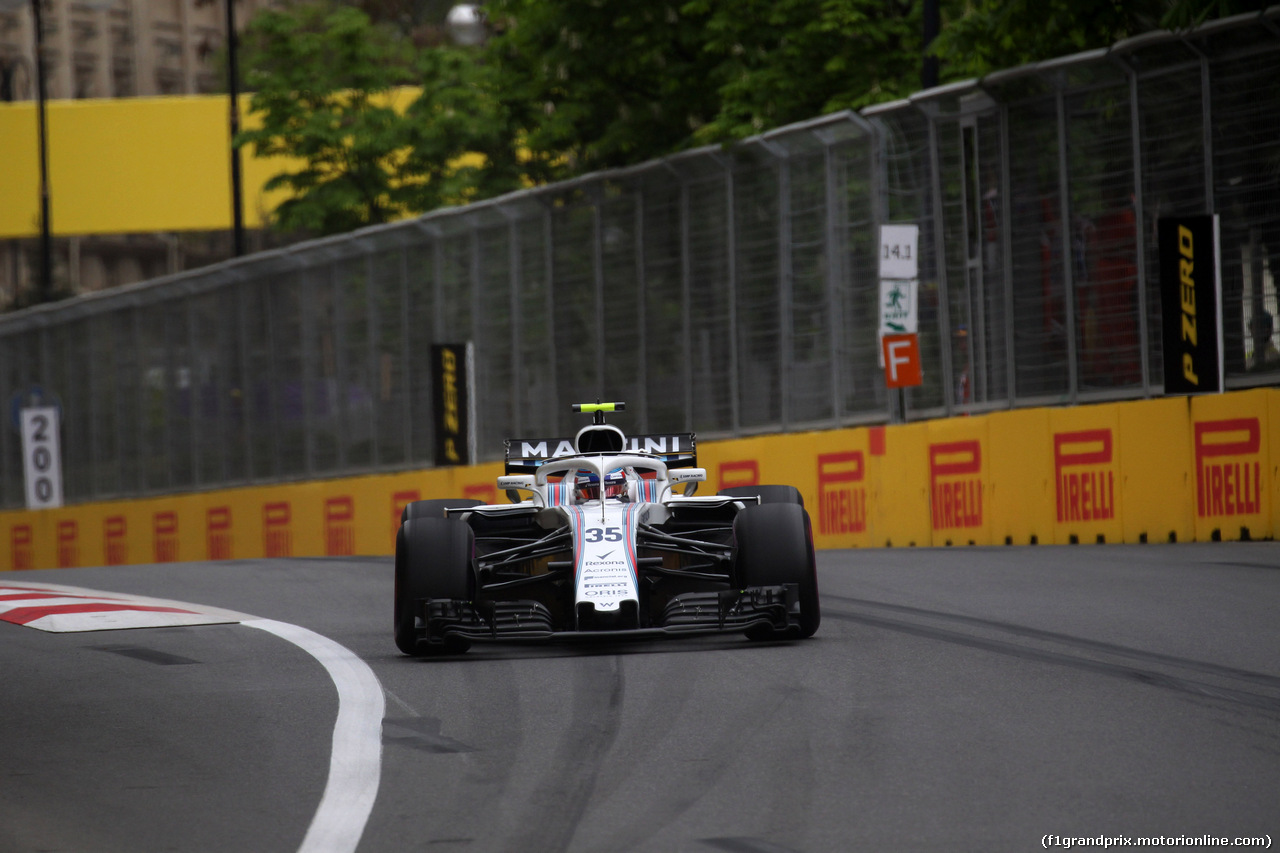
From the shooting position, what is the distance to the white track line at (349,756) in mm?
5574

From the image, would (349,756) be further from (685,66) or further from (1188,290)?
(685,66)

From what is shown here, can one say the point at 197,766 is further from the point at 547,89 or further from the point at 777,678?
the point at 547,89

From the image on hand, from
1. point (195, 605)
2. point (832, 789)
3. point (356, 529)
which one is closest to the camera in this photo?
point (832, 789)

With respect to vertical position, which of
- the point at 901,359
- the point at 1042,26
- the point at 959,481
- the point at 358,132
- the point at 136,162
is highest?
the point at 136,162

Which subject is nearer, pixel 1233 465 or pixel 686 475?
pixel 686 475

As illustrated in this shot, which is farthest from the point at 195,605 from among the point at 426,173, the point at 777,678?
the point at 426,173

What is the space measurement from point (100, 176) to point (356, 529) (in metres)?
28.2

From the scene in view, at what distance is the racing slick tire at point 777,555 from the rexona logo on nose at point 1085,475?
24.0ft

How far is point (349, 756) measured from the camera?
674 cm

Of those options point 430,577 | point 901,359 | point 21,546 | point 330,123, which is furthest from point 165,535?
point 430,577

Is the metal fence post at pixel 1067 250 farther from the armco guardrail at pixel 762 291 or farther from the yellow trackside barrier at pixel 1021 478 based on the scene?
the yellow trackside barrier at pixel 1021 478

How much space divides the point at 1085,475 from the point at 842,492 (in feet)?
10.6

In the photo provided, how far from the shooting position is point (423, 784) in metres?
6.24

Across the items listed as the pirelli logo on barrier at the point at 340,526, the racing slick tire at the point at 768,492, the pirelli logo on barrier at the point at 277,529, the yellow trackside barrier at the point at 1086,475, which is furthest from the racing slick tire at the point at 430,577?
the pirelli logo on barrier at the point at 277,529
